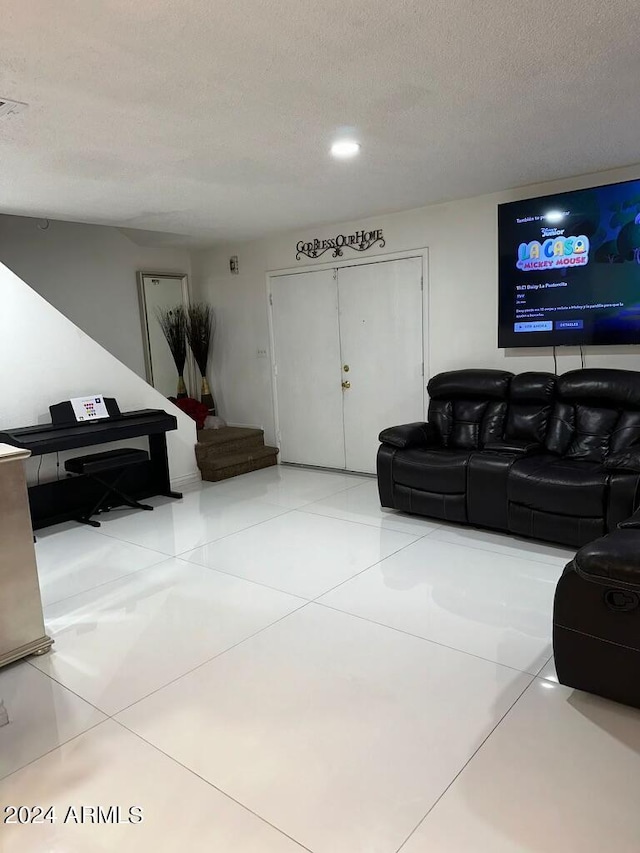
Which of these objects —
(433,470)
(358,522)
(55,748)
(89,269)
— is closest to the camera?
(55,748)

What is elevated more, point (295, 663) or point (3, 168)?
point (3, 168)

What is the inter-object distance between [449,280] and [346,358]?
1269 millimetres

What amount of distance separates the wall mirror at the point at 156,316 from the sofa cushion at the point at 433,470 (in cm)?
336

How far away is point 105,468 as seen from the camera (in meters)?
4.58

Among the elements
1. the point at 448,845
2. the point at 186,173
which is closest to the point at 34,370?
the point at 186,173

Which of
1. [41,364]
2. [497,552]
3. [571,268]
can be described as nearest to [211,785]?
[497,552]

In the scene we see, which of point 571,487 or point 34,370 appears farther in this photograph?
point 34,370

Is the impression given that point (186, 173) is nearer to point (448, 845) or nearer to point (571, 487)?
point (571, 487)

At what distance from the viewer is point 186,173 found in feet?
12.1

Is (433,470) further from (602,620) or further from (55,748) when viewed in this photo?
(55,748)

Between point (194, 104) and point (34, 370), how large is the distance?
110 inches

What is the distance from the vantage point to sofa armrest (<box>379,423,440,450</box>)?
4418mm

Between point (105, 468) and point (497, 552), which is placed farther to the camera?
point (105, 468)

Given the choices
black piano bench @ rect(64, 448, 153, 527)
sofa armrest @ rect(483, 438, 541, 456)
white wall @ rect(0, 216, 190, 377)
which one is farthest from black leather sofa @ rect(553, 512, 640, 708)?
white wall @ rect(0, 216, 190, 377)
